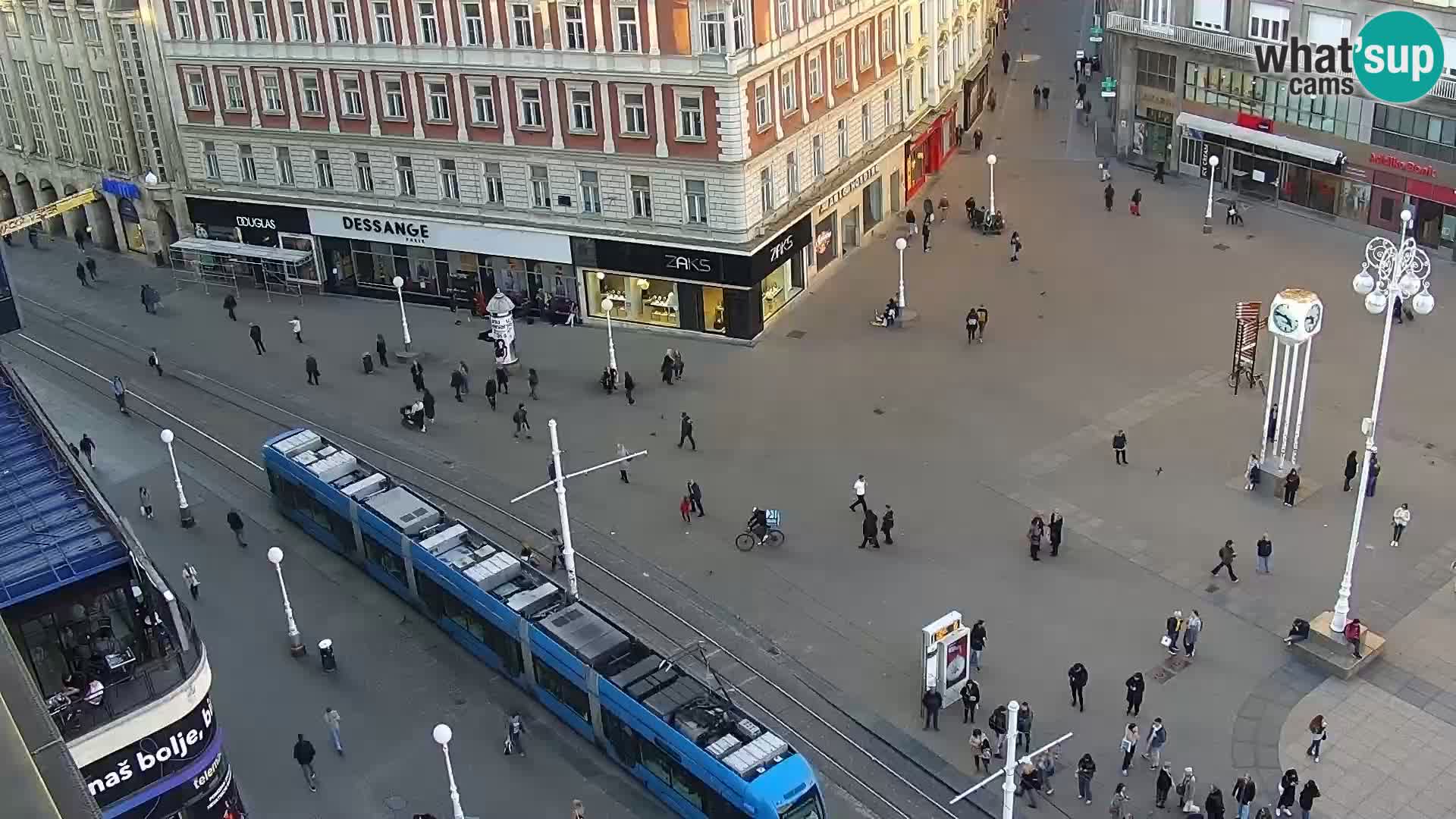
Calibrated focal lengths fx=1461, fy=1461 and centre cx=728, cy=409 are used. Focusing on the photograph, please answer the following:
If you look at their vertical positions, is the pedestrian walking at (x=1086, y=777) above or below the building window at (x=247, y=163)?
below

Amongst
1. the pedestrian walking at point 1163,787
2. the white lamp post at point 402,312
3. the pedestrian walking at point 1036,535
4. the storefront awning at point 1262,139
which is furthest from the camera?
the storefront awning at point 1262,139

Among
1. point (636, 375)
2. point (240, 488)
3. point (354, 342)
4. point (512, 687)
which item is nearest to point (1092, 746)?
point (512, 687)

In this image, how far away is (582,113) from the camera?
56.4 meters

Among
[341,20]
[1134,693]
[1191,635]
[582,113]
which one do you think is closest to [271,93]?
[341,20]

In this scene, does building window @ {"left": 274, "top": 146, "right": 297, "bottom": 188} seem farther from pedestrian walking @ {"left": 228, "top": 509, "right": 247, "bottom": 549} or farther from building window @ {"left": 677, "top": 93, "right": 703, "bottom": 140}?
pedestrian walking @ {"left": 228, "top": 509, "right": 247, "bottom": 549}

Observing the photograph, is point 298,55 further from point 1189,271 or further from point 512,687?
point 1189,271

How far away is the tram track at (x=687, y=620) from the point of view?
34.1 m

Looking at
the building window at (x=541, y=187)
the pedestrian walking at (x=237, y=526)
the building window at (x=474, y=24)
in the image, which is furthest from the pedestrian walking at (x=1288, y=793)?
the building window at (x=474, y=24)

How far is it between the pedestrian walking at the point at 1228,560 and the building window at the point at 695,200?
2400 cm

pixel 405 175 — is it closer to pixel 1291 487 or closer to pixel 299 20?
pixel 299 20

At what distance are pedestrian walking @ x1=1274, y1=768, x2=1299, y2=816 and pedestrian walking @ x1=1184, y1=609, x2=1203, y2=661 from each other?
206 inches

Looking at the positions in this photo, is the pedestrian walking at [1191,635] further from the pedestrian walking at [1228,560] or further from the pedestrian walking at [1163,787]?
the pedestrian walking at [1163,787]

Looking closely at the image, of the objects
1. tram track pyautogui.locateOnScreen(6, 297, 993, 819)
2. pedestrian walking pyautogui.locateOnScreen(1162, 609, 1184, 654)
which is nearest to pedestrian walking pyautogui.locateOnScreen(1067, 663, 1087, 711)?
pedestrian walking pyautogui.locateOnScreen(1162, 609, 1184, 654)

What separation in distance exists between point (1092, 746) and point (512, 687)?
576 inches
